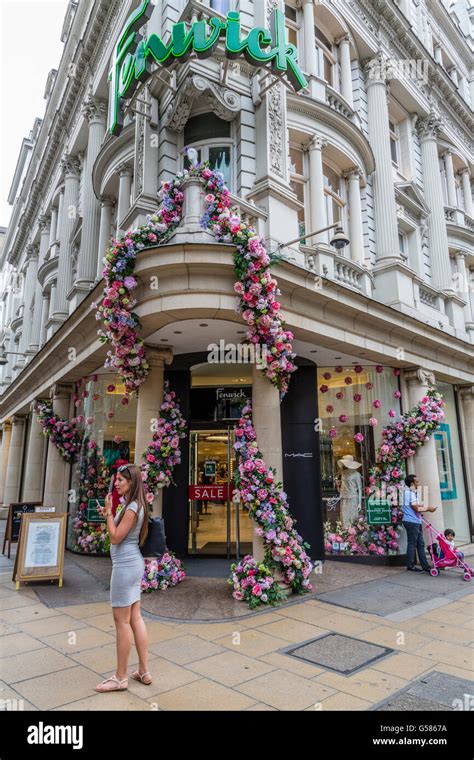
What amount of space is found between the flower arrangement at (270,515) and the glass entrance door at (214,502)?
2.88 meters

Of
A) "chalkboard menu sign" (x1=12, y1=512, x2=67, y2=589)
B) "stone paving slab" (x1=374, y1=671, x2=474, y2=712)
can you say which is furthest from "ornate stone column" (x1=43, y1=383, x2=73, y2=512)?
"stone paving slab" (x1=374, y1=671, x2=474, y2=712)

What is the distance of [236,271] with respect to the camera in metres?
7.41

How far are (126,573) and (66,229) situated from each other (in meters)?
16.5

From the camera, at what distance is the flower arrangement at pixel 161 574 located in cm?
797

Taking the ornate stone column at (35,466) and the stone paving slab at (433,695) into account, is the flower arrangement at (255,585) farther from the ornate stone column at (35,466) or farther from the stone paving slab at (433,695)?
the ornate stone column at (35,466)

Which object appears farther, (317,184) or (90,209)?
(90,209)

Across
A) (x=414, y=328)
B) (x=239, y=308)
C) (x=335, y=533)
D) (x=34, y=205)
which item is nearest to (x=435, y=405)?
(x=414, y=328)

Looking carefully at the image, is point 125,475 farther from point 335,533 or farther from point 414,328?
point 414,328

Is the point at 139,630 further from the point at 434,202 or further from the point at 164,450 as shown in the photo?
the point at 434,202

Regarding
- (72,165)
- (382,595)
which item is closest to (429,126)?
(72,165)

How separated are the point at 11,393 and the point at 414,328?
18.1m

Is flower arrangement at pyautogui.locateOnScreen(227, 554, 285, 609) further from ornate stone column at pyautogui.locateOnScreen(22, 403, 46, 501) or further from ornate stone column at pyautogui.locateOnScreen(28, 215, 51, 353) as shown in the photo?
ornate stone column at pyautogui.locateOnScreen(28, 215, 51, 353)

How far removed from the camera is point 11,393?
22078mm

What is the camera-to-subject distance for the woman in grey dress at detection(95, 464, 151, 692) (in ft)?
14.2
